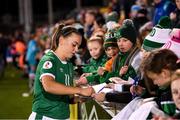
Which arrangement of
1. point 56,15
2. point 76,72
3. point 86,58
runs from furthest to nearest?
point 56,15, point 86,58, point 76,72

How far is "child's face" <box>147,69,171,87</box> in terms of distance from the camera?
14.8ft

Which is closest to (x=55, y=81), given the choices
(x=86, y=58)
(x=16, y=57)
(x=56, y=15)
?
(x=86, y=58)

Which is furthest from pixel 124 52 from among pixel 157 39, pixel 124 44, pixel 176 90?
pixel 176 90

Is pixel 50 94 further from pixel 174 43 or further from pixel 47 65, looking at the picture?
pixel 174 43

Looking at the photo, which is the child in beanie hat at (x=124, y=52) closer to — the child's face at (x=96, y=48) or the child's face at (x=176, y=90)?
the child's face at (x=96, y=48)

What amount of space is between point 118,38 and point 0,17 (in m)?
45.5

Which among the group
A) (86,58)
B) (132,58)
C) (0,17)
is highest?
(132,58)

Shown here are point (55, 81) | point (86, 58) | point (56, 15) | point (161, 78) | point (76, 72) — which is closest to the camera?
point (161, 78)

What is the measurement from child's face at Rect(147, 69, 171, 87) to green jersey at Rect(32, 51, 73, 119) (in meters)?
1.48

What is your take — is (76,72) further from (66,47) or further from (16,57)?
(16,57)

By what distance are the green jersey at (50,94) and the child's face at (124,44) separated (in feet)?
3.43

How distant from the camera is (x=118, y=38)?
7.10 meters

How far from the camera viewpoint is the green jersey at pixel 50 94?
5.90m

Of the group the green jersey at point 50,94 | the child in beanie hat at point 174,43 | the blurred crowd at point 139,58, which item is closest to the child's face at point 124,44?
the blurred crowd at point 139,58
